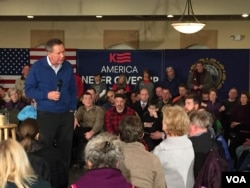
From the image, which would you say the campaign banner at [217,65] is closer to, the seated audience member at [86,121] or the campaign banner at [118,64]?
the campaign banner at [118,64]

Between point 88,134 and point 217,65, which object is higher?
point 217,65

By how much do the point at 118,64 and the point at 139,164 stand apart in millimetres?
9003

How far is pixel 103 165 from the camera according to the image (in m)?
2.77

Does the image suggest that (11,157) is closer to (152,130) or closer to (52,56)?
(52,56)

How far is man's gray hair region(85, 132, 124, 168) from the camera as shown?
2771mm

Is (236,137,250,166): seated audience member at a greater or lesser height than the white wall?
lesser

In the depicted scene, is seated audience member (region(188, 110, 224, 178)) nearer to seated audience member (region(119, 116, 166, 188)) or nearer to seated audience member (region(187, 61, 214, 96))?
seated audience member (region(119, 116, 166, 188))

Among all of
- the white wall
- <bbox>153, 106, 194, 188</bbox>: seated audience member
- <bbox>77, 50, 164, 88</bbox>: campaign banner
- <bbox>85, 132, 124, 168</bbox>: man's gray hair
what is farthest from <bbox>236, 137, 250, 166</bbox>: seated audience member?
the white wall

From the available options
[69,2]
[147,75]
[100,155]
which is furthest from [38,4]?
[100,155]

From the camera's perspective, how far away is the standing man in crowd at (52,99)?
5000 mm

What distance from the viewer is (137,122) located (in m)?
3.77

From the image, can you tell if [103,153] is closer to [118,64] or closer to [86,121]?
[86,121]

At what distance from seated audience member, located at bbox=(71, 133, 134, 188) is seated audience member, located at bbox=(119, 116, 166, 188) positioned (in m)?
0.59

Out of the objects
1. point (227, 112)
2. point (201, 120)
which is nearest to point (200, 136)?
point (201, 120)
